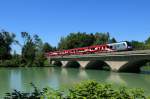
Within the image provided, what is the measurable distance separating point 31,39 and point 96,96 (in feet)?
272

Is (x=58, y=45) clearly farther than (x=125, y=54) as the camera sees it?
Yes

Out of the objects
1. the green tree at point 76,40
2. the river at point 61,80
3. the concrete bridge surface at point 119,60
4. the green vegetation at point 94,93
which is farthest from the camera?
the green tree at point 76,40

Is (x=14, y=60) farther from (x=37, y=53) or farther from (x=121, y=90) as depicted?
(x=121, y=90)

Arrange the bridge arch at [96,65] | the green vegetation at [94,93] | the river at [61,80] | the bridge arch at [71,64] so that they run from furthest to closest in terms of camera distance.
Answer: the bridge arch at [71,64] → the bridge arch at [96,65] → the river at [61,80] → the green vegetation at [94,93]

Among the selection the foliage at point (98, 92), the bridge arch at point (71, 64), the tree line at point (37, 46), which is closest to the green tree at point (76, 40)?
the tree line at point (37, 46)

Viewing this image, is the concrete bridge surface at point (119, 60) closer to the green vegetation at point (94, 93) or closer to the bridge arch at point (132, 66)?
the bridge arch at point (132, 66)

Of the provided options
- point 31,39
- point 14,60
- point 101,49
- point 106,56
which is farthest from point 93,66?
point 31,39

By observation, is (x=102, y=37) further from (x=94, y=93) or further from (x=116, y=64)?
(x=94, y=93)

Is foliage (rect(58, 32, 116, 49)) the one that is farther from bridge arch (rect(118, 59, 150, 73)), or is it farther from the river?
the river

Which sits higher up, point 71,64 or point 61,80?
point 71,64

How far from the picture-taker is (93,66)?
2462 inches

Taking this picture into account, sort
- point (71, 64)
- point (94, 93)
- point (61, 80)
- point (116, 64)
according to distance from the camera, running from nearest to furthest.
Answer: point (94, 93)
point (61, 80)
point (116, 64)
point (71, 64)

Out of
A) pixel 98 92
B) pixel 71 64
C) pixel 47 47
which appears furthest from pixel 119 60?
pixel 47 47

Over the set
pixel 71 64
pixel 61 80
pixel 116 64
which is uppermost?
pixel 71 64
